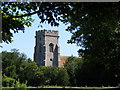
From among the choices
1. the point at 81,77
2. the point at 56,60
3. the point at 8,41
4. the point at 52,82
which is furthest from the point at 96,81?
the point at 56,60

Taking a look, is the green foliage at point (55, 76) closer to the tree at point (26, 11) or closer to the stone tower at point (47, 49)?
the stone tower at point (47, 49)

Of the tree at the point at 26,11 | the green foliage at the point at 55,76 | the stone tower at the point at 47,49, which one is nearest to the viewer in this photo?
the tree at the point at 26,11

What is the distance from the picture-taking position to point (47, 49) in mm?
110500

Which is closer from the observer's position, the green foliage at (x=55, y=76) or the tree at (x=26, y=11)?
the tree at (x=26, y=11)

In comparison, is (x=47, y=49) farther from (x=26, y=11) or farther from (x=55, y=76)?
(x=26, y=11)

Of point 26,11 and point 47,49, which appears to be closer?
point 26,11

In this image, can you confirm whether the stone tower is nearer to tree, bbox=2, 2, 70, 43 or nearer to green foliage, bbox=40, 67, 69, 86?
green foliage, bbox=40, 67, 69, 86

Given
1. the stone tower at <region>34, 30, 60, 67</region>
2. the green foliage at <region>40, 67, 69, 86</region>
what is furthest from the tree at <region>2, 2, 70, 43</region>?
the stone tower at <region>34, 30, 60, 67</region>

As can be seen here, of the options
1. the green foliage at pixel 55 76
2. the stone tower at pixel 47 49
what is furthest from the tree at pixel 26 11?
the stone tower at pixel 47 49

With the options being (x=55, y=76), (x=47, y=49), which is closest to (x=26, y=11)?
(x=55, y=76)

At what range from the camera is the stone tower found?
109 metres

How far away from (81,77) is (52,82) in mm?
16931

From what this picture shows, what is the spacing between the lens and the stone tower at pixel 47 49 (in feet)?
357

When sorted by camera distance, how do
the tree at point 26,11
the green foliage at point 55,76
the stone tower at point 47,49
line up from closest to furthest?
the tree at point 26,11 < the green foliage at point 55,76 < the stone tower at point 47,49
